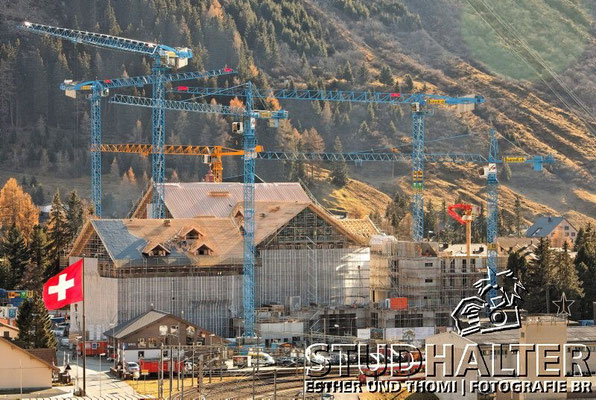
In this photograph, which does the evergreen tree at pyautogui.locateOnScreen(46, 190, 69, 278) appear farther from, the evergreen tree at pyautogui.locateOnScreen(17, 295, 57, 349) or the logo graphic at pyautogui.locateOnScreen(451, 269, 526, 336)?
the logo graphic at pyautogui.locateOnScreen(451, 269, 526, 336)

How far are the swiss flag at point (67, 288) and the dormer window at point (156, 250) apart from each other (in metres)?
39.3

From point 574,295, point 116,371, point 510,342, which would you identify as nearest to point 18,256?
point 116,371

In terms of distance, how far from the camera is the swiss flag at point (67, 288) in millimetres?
85250

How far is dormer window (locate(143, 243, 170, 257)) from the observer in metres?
126

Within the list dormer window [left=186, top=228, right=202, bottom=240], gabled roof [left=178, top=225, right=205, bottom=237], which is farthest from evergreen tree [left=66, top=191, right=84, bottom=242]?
dormer window [left=186, top=228, right=202, bottom=240]

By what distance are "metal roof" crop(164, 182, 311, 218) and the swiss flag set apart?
58.4 meters

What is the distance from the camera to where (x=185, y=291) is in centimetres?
12750

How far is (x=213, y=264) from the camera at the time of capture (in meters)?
129

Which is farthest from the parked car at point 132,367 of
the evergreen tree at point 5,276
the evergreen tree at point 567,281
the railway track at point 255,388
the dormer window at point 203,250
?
the evergreen tree at point 5,276

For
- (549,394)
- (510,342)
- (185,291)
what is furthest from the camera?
(185,291)

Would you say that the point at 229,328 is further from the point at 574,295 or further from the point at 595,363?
the point at 595,363

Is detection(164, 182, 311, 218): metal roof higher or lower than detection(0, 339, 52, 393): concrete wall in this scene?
higher

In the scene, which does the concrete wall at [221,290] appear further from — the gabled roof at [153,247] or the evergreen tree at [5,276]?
the evergreen tree at [5,276]

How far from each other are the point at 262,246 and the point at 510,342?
41385mm
